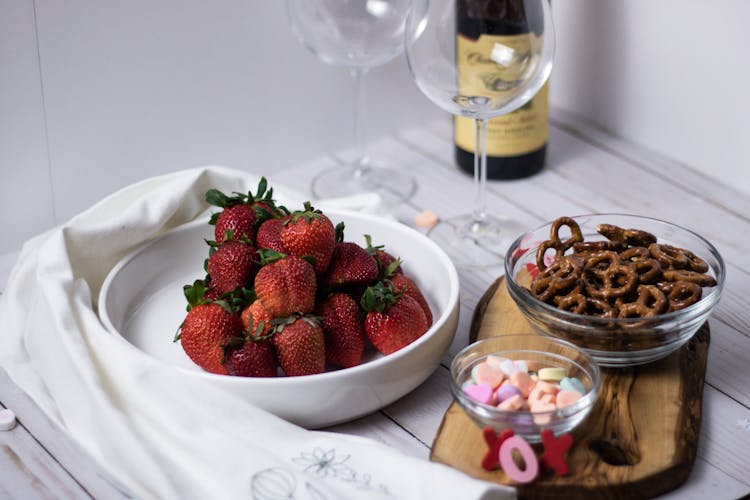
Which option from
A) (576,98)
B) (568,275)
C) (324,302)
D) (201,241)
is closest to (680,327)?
(568,275)

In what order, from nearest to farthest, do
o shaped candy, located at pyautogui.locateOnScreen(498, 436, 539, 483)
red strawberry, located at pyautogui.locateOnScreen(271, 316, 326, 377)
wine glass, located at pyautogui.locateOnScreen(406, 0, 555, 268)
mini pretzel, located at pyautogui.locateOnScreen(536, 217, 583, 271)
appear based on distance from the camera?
o shaped candy, located at pyautogui.locateOnScreen(498, 436, 539, 483) → red strawberry, located at pyautogui.locateOnScreen(271, 316, 326, 377) → mini pretzel, located at pyautogui.locateOnScreen(536, 217, 583, 271) → wine glass, located at pyautogui.locateOnScreen(406, 0, 555, 268)

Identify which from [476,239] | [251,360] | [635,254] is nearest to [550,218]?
[476,239]

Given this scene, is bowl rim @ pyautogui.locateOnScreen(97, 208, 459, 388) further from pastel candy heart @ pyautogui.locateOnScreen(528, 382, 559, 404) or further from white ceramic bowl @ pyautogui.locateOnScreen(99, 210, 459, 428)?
pastel candy heart @ pyautogui.locateOnScreen(528, 382, 559, 404)

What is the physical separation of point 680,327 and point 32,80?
0.83m

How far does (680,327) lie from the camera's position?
966 millimetres

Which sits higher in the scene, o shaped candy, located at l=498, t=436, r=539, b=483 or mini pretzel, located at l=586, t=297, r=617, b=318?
mini pretzel, located at l=586, t=297, r=617, b=318

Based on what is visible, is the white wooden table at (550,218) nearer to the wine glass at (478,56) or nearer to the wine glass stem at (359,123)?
the wine glass stem at (359,123)

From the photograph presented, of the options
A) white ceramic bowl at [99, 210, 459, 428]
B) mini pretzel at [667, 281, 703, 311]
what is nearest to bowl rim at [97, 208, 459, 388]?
white ceramic bowl at [99, 210, 459, 428]

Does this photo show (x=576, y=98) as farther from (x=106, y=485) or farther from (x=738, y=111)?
(x=106, y=485)

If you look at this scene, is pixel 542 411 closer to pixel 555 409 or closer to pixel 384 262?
pixel 555 409

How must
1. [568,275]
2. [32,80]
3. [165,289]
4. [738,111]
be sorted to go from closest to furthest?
[568,275] < [165,289] < [32,80] < [738,111]

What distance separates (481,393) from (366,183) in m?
0.67

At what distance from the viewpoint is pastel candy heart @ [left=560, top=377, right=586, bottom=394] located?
926 mm

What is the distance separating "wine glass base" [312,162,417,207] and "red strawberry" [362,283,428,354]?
462mm
